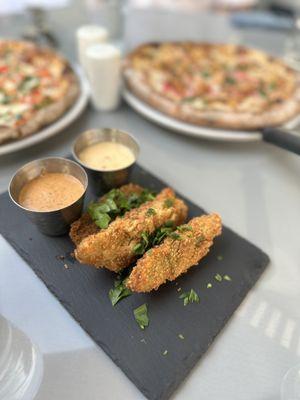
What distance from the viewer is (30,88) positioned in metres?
2.41

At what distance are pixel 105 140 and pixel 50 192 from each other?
0.49 m

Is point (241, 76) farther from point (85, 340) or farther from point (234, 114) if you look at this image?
point (85, 340)

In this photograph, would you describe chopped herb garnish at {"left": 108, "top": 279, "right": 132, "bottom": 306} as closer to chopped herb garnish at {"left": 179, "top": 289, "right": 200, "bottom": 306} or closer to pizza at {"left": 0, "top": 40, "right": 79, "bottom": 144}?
chopped herb garnish at {"left": 179, "top": 289, "right": 200, "bottom": 306}

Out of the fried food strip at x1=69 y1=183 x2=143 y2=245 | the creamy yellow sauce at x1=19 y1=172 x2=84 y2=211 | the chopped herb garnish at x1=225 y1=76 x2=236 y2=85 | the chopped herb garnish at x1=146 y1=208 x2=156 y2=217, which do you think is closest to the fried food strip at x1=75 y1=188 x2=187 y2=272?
the chopped herb garnish at x1=146 y1=208 x2=156 y2=217

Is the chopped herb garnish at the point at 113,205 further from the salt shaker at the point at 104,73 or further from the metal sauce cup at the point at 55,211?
the salt shaker at the point at 104,73

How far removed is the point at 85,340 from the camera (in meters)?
1.33

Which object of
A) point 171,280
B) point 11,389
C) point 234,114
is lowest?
point 11,389

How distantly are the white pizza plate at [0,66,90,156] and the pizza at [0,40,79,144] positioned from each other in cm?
3

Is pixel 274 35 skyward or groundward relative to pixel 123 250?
skyward

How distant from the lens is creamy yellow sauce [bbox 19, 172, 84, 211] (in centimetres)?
156

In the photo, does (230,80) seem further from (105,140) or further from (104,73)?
(105,140)

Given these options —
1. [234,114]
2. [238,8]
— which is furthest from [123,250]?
[238,8]

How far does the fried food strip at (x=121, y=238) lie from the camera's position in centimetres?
139

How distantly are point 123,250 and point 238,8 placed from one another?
5339 millimetres
